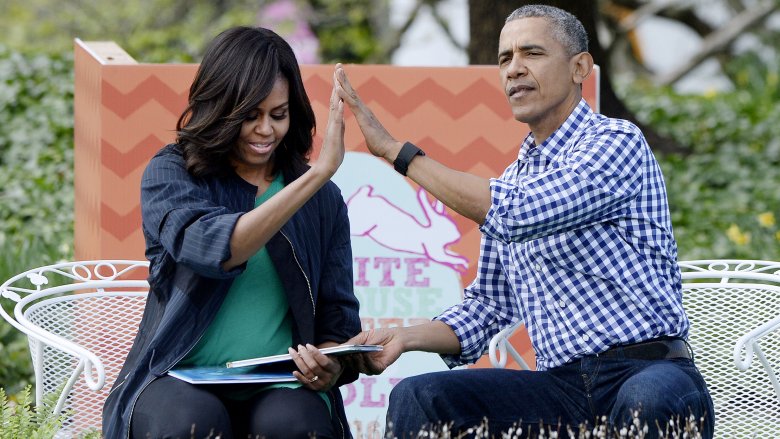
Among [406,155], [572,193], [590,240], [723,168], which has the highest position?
[723,168]

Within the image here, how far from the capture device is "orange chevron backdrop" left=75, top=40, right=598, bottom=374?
4.54m

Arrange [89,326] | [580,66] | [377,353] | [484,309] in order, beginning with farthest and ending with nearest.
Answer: [89,326], [484,309], [580,66], [377,353]

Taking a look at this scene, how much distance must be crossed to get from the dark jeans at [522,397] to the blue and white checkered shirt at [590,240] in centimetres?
7

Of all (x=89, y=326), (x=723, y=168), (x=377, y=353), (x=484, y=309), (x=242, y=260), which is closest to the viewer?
(x=242, y=260)

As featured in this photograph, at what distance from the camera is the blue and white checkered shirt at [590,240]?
342cm

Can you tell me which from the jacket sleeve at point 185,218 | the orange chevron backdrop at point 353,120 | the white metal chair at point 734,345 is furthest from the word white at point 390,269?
the jacket sleeve at point 185,218

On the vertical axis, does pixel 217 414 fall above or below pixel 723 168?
below

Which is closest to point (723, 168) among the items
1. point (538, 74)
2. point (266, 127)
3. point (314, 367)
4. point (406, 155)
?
point (538, 74)

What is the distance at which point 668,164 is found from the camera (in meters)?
7.80

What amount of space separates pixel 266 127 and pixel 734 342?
1.83 m

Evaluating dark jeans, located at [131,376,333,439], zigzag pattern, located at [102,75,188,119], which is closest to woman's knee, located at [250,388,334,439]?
dark jeans, located at [131,376,333,439]

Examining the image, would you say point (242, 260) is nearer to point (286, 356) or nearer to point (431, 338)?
point (286, 356)

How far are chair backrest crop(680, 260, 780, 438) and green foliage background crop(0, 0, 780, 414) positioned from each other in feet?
6.80

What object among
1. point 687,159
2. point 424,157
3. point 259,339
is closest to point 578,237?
point 424,157
